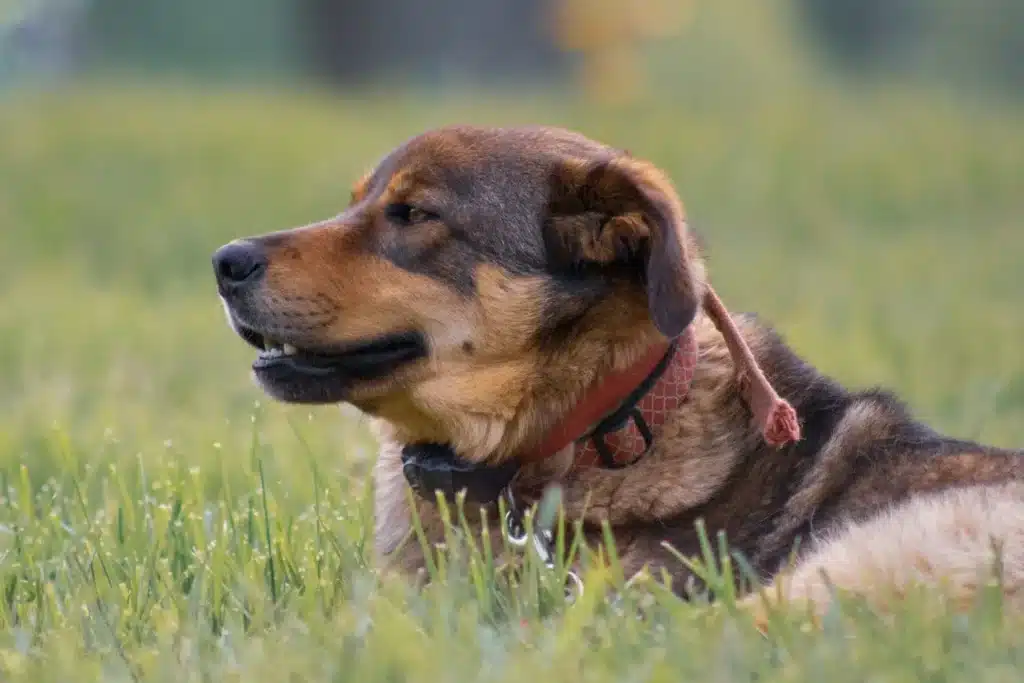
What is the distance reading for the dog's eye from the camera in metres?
4.30

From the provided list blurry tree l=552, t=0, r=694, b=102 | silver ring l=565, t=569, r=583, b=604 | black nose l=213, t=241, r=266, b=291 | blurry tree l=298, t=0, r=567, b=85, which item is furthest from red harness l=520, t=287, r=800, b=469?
blurry tree l=298, t=0, r=567, b=85

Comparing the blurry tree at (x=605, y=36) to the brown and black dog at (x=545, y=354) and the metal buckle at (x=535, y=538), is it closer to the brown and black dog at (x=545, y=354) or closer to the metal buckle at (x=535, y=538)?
the brown and black dog at (x=545, y=354)

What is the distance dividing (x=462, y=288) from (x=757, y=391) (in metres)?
0.81

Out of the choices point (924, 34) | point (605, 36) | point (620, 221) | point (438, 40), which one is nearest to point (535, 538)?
point (620, 221)

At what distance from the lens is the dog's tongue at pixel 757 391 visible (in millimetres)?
4035

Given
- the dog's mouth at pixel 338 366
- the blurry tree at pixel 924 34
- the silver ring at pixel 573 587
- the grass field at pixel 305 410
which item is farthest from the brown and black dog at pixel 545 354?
the blurry tree at pixel 924 34

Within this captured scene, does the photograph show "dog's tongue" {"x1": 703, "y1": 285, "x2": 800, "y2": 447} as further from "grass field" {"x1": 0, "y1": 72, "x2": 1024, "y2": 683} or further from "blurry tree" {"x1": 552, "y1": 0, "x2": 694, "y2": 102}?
"blurry tree" {"x1": 552, "y1": 0, "x2": 694, "y2": 102}

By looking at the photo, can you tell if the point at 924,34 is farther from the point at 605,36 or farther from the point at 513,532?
the point at 513,532

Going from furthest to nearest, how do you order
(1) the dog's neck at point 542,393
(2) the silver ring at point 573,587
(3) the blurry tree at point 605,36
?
(3) the blurry tree at point 605,36 → (1) the dog's neck at point 542,393 → (2) the silver ring at point 573,587

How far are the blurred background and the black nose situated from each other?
0.97 m

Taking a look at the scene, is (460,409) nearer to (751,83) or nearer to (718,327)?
(718,327)

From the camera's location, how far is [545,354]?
420 centimetres

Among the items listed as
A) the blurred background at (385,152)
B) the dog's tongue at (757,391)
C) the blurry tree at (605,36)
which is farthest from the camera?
the blurry tree at (605,36)

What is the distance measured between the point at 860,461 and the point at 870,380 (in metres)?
3.51
